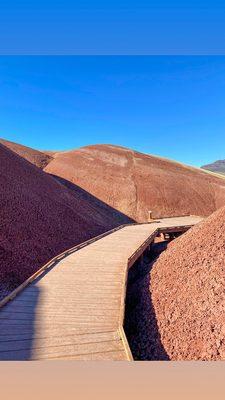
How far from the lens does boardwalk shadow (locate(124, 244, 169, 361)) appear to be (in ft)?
29.4

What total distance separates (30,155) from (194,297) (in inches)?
2008

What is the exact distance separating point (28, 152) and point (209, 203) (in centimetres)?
3094

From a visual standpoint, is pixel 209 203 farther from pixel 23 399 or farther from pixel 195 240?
pixel 23 399

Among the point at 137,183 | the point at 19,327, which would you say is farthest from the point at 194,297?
the point at 137,183

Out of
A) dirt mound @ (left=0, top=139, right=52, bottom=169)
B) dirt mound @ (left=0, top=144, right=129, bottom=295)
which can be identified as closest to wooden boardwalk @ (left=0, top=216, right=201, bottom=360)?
dirt mound @ (left=0, top=144, right=129, bottom=295)

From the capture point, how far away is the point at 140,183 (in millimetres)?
45750

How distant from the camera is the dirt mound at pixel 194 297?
8.05 m

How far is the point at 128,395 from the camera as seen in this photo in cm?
441

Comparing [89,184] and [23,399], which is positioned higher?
[89,184]

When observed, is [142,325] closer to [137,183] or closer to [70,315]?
[70,315]

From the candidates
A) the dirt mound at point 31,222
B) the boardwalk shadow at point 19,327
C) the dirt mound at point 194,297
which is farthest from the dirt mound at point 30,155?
the boardwalk shadow at point 19,327

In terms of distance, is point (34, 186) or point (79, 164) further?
point (79, 164)

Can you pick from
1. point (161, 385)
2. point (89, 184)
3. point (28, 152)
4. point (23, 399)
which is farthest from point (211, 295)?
point (28, 152)

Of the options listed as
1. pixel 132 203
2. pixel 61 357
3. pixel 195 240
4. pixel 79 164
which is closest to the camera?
pixel 61 357
